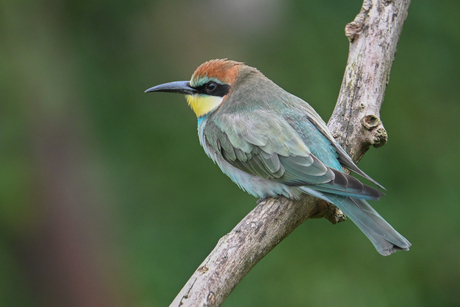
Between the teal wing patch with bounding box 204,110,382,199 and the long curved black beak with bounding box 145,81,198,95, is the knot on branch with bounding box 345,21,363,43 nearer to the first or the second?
the teal wing patch with bounding box 204,110,382,199

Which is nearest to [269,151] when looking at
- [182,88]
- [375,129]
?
[375,129]

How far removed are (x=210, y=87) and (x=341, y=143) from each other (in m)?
1.01

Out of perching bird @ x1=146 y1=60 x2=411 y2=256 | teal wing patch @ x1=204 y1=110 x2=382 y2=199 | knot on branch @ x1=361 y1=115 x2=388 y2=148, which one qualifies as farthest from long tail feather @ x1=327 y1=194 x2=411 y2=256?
knot on branch @ x1=361 y1=115 x2=388 y2=148

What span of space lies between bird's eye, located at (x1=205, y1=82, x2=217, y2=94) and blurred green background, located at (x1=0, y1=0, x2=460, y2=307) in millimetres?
1589

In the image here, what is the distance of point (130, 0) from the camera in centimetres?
520

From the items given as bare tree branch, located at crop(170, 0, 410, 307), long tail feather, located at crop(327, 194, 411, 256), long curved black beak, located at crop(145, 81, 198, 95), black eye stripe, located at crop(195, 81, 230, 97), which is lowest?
long tail feather, located at crop(327, 194, 411, 256)

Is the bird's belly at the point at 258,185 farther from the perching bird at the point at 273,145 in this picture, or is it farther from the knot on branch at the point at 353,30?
the knot on branch at the point at 353,30

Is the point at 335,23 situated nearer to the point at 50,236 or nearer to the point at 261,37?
the point at 261,37

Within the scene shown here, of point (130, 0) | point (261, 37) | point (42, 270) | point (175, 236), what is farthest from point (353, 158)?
point (42, 270)

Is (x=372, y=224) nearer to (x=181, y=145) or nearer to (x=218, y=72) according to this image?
(x=218, y=72)

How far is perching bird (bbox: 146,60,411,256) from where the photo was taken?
270 centimetres

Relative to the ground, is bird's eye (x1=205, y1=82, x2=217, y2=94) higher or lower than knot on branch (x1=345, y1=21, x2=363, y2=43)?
lower

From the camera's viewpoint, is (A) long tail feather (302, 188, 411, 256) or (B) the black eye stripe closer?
(A) long tail feather (302, 188, 411, 256)

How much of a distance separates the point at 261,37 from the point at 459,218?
277 cm
